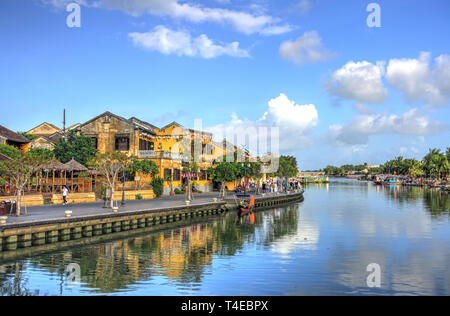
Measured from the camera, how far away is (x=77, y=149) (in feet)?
151

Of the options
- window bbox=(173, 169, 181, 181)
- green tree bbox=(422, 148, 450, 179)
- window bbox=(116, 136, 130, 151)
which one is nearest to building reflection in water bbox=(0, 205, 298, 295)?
window bbox=(173, 169, 181, 181)

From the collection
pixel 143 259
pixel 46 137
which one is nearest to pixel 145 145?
pixel 46 137

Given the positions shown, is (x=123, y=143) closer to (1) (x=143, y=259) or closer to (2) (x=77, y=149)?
(2) (x=77, y=149)

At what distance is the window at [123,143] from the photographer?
48.2 meters

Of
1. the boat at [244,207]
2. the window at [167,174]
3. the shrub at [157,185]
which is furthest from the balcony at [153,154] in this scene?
the boat at [244,207]

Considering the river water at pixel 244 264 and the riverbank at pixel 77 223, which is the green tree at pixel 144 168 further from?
the river water at pixel 244 264

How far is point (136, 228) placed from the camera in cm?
3045

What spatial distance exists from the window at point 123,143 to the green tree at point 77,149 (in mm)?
2760

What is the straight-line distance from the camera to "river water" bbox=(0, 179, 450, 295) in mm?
16188

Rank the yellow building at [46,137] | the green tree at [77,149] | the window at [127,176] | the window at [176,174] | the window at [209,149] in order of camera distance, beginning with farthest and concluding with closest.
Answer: the window at [209,149], the yellow building at [46,137], the window at [176,174], the green tree at [77,149], the window at [127,176]

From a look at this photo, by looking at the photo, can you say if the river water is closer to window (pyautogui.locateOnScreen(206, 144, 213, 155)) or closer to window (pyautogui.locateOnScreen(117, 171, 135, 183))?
window (pyautogui.locateOnScreen(117, 171, 135, 183))

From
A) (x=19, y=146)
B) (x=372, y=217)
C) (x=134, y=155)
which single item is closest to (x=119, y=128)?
(x=134, y=155)

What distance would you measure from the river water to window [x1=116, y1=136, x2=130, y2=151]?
62.1 feet
